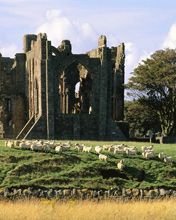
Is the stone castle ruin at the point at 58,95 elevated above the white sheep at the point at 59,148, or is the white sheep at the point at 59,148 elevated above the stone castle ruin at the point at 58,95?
the stone castle ruin at the point at 58,95

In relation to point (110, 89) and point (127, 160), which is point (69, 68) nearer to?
point (110, 89)

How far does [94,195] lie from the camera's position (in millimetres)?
35312

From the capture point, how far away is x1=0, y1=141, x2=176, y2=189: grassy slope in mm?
37406

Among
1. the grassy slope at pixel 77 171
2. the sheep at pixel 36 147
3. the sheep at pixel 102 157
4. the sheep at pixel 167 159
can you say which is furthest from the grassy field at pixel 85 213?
the sheep at pixel 36 147

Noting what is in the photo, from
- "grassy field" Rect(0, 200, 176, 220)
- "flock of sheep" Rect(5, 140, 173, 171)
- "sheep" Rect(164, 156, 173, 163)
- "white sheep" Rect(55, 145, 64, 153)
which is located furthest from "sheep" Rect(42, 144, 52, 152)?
"grassy field" Rect(0, 200, 176, 220)

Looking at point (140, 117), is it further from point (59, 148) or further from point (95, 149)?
point (59, 148)

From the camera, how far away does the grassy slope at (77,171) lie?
3741 centimetres

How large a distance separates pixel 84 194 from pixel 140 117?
175 ft

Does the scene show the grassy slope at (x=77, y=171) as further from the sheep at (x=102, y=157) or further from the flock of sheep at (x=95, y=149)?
the flock of sheep at (x=95, y=149)

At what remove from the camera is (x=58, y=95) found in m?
75.5

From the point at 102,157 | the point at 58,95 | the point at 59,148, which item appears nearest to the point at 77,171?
the point at 102,157

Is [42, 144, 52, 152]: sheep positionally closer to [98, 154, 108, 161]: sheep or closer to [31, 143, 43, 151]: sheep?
[31, 143, 43, 151]: sheep

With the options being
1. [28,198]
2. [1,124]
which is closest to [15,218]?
[28,198]

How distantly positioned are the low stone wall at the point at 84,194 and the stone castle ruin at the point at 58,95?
35.5 meters
